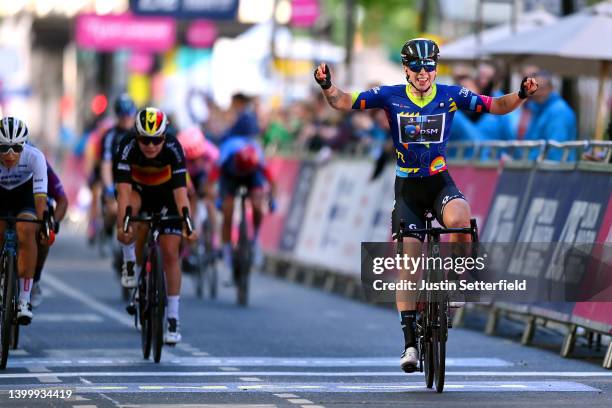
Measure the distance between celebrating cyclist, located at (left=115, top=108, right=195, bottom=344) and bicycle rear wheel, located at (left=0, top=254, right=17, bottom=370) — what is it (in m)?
1.43

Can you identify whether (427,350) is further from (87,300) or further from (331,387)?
(87,300)

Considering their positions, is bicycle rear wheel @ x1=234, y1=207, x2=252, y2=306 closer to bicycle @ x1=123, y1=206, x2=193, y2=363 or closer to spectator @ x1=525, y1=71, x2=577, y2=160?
spectator @ x1=525, y1=71, x2=577, y2=160

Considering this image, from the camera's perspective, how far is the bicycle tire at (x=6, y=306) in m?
12.6

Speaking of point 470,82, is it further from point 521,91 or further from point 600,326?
point 521,91

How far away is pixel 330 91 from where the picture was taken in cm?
1173

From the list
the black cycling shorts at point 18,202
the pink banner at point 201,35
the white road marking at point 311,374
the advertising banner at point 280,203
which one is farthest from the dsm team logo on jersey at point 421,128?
the pink banner at point 201,35

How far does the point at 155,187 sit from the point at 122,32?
28.1 metres

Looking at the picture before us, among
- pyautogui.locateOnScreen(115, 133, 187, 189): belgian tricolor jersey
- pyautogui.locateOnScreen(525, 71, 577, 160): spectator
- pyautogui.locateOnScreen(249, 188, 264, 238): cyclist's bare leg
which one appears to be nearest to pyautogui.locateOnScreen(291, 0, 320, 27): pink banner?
pyautogui.locateOnScreen(249, 188, 264, 238): cyclist's bare leg

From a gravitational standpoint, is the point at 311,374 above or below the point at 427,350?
below

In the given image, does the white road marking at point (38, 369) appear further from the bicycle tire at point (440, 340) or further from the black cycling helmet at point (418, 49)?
the black cycling helmet at point (418, 49)

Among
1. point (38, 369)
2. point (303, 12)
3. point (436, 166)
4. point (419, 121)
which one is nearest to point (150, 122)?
point (38, 369)

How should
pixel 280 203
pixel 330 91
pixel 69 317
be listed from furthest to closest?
pixel 280 203, pixel 69 317, pixel 330 91

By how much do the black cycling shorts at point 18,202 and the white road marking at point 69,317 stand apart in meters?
3.70

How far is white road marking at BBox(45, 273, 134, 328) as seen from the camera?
57.1 ft
